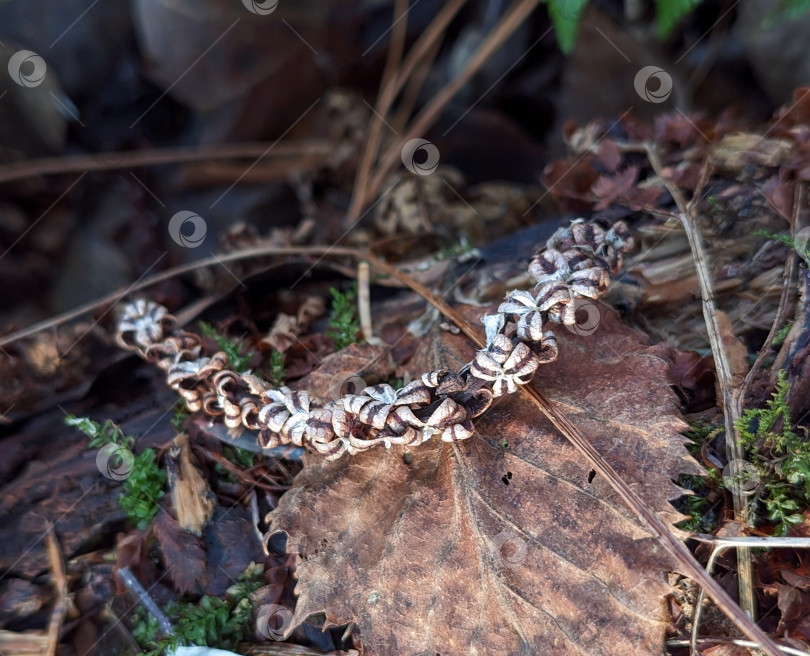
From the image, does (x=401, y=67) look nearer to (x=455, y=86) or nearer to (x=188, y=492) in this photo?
(x=455, y=86)

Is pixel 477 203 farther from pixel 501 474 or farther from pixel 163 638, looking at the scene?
pixel 163 638

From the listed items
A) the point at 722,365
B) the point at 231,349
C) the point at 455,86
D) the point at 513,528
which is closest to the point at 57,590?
the point at 231,349

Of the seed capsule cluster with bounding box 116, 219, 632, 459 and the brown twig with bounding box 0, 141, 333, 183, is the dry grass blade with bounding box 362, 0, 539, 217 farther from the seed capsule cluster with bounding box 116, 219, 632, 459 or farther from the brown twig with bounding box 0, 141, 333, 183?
the seed capsule cluster with bounding box 116, 219, 632, 459

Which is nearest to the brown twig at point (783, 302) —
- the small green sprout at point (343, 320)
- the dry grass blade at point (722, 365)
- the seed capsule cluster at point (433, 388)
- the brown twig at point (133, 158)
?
the dry grass blade at point (722, 365)

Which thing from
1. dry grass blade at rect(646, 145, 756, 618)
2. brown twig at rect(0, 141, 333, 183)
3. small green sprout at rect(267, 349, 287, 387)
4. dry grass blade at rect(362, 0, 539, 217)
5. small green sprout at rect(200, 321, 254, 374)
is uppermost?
brown twig at rect(0, 141, 333, 183)

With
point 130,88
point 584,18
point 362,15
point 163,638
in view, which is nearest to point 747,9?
point 584,18

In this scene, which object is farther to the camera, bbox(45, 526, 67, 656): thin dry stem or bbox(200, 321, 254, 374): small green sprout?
bbox(200, 321, 254, 374): small green sprout

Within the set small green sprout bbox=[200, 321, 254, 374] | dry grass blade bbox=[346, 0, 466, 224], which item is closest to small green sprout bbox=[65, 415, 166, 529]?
small green sprout bbox=[200, 321, 254, 374]
